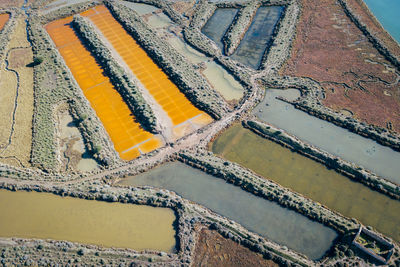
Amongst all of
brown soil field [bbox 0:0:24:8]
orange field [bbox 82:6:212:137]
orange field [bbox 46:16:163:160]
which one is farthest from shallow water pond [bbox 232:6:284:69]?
brown soil field [bbox 0:0:24:8]

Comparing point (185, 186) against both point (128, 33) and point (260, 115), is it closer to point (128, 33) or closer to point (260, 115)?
point (260, 115)

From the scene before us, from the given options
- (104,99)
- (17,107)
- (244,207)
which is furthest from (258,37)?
(17,107)

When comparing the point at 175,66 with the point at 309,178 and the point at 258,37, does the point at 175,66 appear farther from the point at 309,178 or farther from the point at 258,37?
the point at 309,178

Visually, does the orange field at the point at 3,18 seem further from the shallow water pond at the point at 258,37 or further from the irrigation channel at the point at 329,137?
the irrigation channel at the point at 329,137

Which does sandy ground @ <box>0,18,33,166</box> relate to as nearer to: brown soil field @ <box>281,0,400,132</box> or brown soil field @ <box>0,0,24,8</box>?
brown soil field @ <box>0,0,24,8</box>

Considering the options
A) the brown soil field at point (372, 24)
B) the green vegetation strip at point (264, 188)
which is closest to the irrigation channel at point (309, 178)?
the green vegetation strip at point (264, 188)

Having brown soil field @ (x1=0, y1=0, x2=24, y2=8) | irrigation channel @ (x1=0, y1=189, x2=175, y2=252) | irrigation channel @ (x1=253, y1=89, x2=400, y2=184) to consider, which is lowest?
irrigation channel @ (x1=0, y1=189, x2=175, y2=252)
